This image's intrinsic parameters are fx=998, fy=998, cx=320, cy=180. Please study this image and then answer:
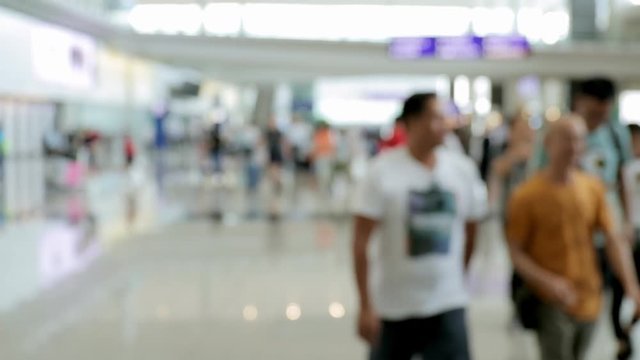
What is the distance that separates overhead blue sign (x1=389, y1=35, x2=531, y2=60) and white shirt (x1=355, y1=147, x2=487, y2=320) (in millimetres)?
19528

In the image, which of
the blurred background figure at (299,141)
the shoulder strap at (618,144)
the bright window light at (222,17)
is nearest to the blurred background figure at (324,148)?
the blurred background figure at (299,141)

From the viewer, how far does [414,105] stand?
3.97 metres

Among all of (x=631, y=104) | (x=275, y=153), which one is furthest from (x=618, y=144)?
(x=631, y=104)

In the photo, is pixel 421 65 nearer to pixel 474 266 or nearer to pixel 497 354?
pixel 474 266

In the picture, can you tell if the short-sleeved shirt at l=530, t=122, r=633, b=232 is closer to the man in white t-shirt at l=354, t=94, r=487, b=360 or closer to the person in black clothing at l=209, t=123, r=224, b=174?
the man in white t-shirt at l=354, t=94, r=487, b=360

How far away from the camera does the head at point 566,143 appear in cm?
396

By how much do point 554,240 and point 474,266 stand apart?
638 centimetres

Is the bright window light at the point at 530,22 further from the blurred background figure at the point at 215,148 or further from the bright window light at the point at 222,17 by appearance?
the blurred background figure at the point at 215,148

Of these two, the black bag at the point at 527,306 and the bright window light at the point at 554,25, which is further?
the bright window light at the point at 554,25

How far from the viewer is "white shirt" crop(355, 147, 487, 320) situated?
12.9 feet

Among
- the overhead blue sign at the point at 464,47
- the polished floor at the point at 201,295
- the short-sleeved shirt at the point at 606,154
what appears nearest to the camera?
the short-sleeved shirt at the point at 606,154

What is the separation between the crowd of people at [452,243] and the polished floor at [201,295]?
228 centimetres

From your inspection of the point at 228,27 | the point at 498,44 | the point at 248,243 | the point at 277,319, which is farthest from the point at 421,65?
the point at 277,319

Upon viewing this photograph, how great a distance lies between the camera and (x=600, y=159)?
517 cm
